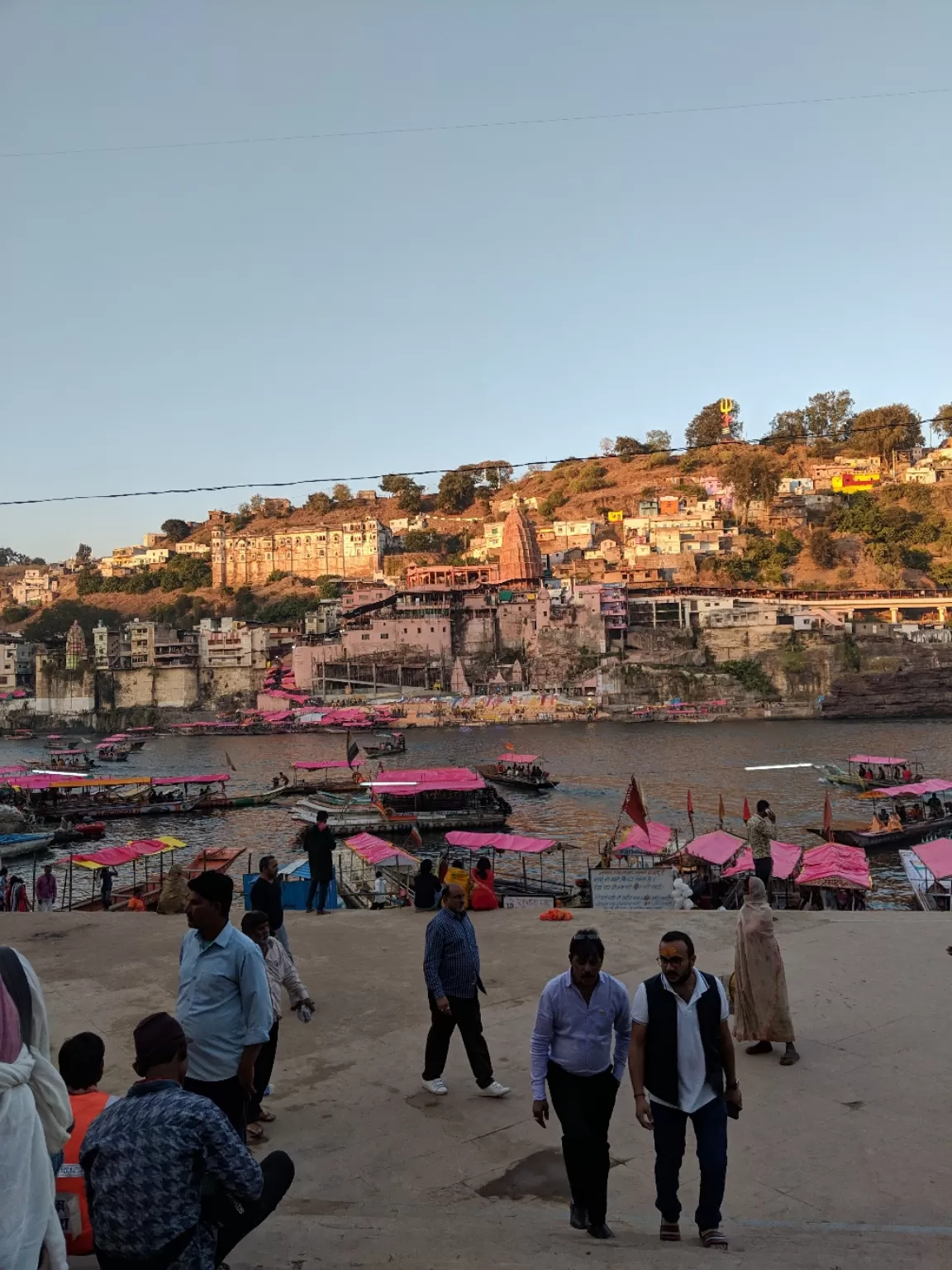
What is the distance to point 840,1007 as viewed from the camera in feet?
19.2

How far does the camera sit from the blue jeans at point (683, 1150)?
3.21m

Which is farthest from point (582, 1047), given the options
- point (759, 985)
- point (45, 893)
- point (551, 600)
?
point (551, 600)

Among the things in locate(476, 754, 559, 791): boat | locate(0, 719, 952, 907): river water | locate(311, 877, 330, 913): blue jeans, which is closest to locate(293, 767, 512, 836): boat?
locate(0, 719, 952, 907): river water

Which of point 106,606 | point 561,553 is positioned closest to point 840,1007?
point 561,553

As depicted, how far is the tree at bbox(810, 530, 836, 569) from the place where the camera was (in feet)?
280

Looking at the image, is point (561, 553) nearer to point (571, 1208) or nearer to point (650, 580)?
point (650, 580)

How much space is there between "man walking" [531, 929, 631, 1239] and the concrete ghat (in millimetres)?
357

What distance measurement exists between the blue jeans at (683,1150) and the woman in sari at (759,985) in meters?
1.96

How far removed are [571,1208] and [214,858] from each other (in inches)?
734

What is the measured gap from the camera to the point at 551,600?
252ft

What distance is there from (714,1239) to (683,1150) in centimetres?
27

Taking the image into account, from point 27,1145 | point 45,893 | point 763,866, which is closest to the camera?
point 27,1145

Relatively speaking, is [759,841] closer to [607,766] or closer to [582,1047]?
[582,1047]

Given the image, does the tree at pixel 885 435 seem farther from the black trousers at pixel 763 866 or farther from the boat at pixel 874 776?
the black trousers at pixel 763 866
